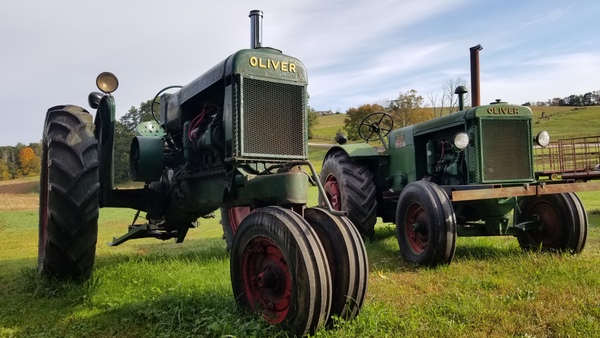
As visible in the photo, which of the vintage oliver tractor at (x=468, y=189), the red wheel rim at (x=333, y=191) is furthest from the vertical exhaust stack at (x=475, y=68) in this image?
the red wheel rim at (x=333, y=191)

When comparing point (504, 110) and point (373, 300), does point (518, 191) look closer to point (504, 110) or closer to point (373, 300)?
point (504, 110)

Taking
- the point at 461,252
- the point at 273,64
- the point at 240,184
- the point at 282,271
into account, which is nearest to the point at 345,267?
the point at 282,271

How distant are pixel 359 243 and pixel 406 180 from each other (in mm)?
4348

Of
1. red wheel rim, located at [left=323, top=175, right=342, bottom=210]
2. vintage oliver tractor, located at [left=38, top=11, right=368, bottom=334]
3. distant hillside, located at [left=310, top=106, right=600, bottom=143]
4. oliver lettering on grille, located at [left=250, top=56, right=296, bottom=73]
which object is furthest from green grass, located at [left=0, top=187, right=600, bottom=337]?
distant hillside, located at [left=310, top=106, right=600, bottom=143]

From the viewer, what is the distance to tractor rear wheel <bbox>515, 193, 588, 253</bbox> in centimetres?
533

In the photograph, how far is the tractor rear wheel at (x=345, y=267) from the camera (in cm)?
282

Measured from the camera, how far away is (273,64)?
338 cm

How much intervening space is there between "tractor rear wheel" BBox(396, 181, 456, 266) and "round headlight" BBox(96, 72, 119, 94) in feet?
11.3

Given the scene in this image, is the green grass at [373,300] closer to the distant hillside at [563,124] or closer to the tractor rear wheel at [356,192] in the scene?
the tractor rear wheel at [356,192]

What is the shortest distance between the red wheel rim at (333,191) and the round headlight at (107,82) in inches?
155

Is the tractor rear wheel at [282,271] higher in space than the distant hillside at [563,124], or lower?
lower

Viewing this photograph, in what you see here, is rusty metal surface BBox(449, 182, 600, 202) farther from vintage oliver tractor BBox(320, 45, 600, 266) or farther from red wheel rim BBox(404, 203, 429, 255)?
red wheel rim BBox(404, 203, 429, 255)

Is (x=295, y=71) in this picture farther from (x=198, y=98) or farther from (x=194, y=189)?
(x=194, y=189)

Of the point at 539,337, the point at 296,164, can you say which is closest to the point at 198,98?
the point at 296,164
